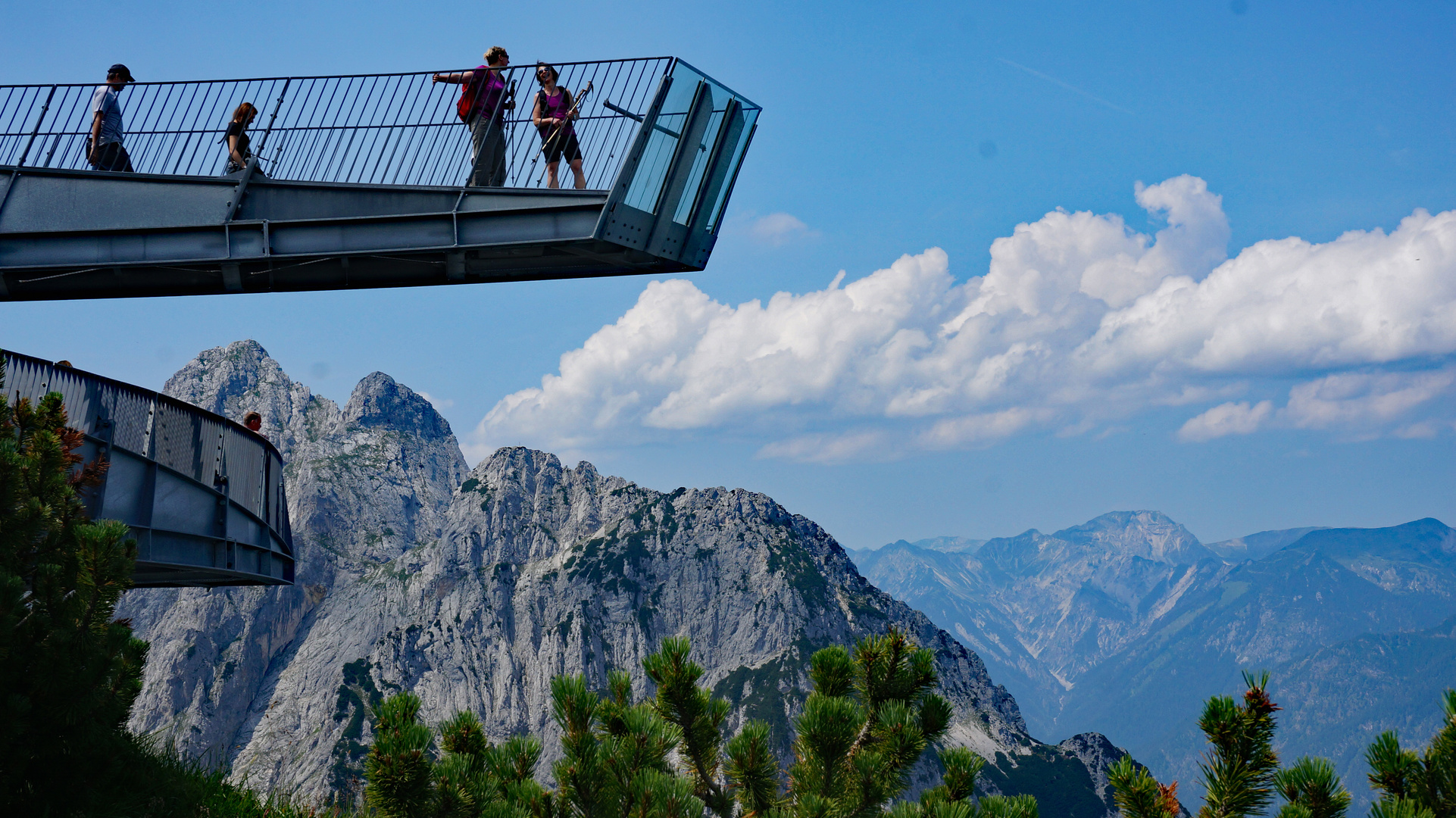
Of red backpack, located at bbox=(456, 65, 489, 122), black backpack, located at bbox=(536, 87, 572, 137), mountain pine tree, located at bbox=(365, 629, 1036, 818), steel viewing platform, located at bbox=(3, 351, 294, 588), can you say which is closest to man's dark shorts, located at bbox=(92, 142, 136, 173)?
steel viewing platform, located at bbox=(3, 351, 294, 588)

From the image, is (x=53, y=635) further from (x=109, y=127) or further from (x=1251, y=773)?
(x=109, y=127)

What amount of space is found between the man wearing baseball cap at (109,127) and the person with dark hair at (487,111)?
6638 millimetres

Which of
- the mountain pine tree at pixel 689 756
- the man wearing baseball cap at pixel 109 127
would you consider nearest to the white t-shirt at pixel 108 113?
the man wearing baseball cap at pixel 109 127

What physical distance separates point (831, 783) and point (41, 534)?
8347 mm

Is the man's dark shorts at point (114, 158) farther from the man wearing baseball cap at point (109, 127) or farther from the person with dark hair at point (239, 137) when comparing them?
the person with dark hair at point (239, 137)

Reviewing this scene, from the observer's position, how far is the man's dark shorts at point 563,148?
16453mm

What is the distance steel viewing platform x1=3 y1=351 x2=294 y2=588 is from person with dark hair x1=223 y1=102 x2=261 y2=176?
416 centimetres

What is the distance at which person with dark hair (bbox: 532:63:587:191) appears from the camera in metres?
16.3

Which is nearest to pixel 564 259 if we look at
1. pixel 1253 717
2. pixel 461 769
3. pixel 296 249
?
pixel 296 249

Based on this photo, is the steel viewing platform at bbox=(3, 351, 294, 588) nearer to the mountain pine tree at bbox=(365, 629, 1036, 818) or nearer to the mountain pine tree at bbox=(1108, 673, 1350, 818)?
the mountain pine tree at bbox=(365, 629, 1036, 818)

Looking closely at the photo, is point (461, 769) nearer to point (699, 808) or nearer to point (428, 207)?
point (699, 808)

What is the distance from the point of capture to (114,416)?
1719cm

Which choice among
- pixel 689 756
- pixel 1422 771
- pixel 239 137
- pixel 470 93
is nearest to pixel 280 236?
pixel 239 137

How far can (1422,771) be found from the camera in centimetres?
862
